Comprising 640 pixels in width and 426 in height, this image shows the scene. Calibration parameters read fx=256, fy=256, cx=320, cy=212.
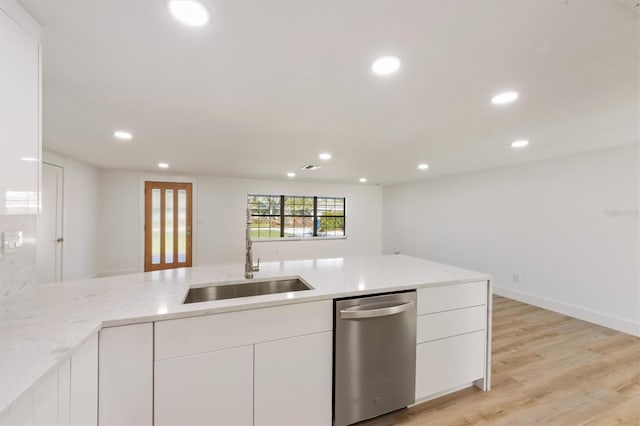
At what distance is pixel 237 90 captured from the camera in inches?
68.4

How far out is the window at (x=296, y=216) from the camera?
639 cm

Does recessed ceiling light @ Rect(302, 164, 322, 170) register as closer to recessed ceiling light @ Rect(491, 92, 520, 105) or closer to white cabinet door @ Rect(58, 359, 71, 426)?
recessed ceiling light @ Rect(491, 92, 520, 105)

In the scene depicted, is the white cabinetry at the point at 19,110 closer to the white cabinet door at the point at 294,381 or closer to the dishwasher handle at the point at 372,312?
the white cabinet door at the point at 294,381

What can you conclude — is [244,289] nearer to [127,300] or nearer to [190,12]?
[127,300]

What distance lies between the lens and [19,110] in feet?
3.36

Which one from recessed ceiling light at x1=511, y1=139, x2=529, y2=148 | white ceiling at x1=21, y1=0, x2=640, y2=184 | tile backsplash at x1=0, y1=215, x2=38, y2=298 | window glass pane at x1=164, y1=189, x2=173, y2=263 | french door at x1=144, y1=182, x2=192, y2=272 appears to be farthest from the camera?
window glass pane at x1=164, y1=189, x2=173, y2=263

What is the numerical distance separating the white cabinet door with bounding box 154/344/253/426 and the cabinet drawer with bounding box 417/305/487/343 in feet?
3.88

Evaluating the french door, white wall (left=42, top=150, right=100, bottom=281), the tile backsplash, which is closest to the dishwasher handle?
the tile backsplash

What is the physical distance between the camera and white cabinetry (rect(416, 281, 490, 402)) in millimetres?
1813

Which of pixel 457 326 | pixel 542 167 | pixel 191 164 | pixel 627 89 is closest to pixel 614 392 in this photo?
pixel 457 326

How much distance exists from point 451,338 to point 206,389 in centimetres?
166

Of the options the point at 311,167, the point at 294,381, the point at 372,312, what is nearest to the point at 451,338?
the point at 372,312

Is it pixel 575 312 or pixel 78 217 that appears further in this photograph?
pixel 78 217

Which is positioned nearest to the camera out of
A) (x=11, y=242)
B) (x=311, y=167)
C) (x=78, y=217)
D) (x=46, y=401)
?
(x=46, y=401)
